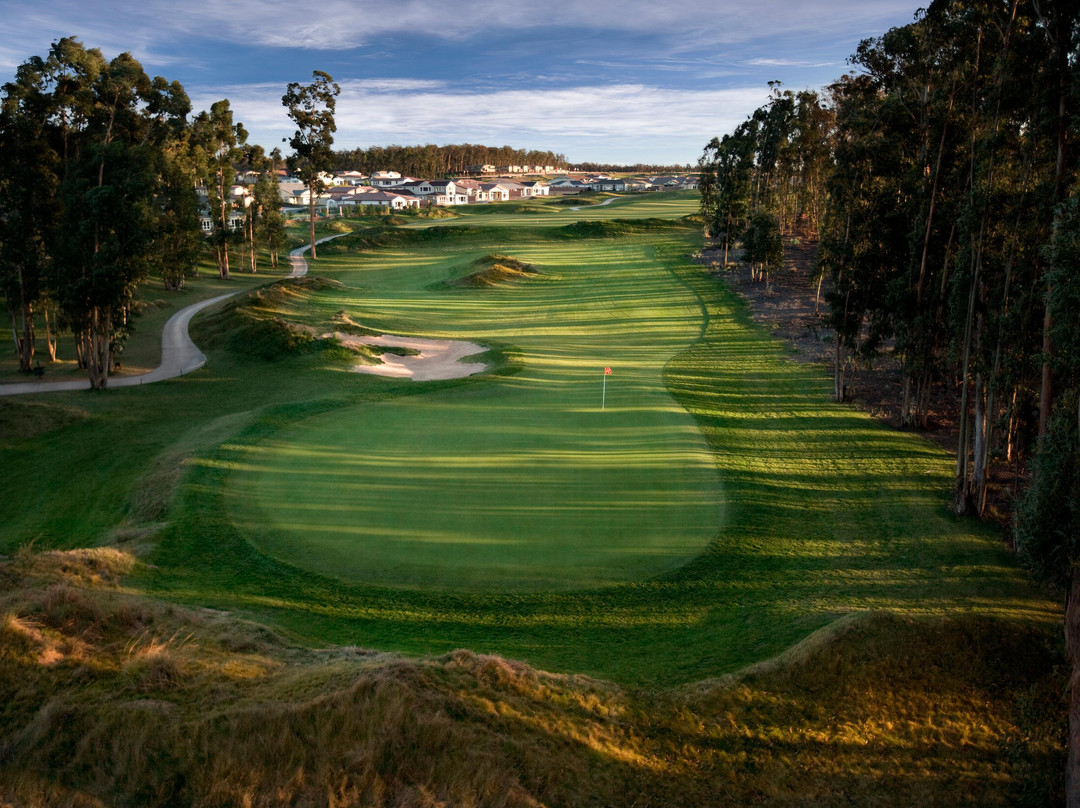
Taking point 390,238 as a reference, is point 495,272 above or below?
below

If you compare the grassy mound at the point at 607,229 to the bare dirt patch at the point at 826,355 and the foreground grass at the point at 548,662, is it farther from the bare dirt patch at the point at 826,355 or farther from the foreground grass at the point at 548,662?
the foreground grass at the point at 548,662

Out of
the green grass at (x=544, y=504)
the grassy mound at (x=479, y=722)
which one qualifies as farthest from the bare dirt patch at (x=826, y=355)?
the grassy mound at (x=479, y=722)

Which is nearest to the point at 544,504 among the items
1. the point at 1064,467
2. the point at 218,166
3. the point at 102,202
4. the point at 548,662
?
the point at 548,662

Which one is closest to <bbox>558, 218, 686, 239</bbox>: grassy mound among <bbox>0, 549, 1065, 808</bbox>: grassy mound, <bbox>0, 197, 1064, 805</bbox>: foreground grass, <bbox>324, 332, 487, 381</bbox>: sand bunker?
<bbox>324, 332, 487, 381</bbox>: sand bunker

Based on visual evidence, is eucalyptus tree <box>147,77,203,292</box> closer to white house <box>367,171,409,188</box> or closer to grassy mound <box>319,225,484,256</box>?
grassy mound <box>319,225,484,256</box>

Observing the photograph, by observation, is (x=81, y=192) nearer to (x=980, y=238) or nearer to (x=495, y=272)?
(x=980, y=238)
